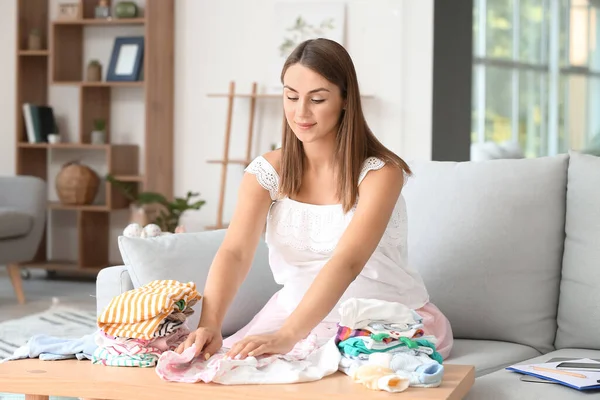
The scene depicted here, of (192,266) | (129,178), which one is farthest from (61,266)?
(192,266)

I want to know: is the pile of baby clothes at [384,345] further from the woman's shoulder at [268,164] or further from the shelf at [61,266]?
the shelf at [61,266]

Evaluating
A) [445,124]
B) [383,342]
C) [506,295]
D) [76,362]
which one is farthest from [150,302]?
[445,124]

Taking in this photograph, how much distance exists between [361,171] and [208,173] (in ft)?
15.0

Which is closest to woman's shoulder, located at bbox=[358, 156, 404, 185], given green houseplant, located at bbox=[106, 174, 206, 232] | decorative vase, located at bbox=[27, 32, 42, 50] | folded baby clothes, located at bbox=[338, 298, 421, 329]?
folded baby clothes, located at bbox=[338, 298, 421, 329]

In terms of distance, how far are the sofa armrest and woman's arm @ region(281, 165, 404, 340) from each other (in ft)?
1.90

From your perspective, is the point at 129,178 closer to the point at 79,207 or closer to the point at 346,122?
the point at 79,207

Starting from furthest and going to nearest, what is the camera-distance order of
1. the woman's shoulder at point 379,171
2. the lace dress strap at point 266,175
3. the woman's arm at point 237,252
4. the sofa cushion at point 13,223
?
the sofa cushion at point 13,223
the lace dress strap at point 266,175
the woman's shoulder at point 379,171
the woman's arm at point 237,252

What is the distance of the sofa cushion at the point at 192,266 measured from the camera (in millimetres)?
A: 2422

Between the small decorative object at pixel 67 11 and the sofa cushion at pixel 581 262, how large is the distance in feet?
16.1

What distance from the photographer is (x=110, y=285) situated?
240 centimetres

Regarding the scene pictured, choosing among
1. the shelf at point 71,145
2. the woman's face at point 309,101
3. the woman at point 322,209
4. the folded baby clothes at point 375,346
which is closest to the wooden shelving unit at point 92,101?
the shelf at point 71,145

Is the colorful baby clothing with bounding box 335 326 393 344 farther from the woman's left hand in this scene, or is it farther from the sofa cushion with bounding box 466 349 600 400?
the sofa cushion with bounding box 466 349 600 400

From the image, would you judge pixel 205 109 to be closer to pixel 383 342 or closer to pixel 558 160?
pixel 558 160

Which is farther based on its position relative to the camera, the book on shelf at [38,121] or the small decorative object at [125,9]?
the book on shelf at [38,121]
